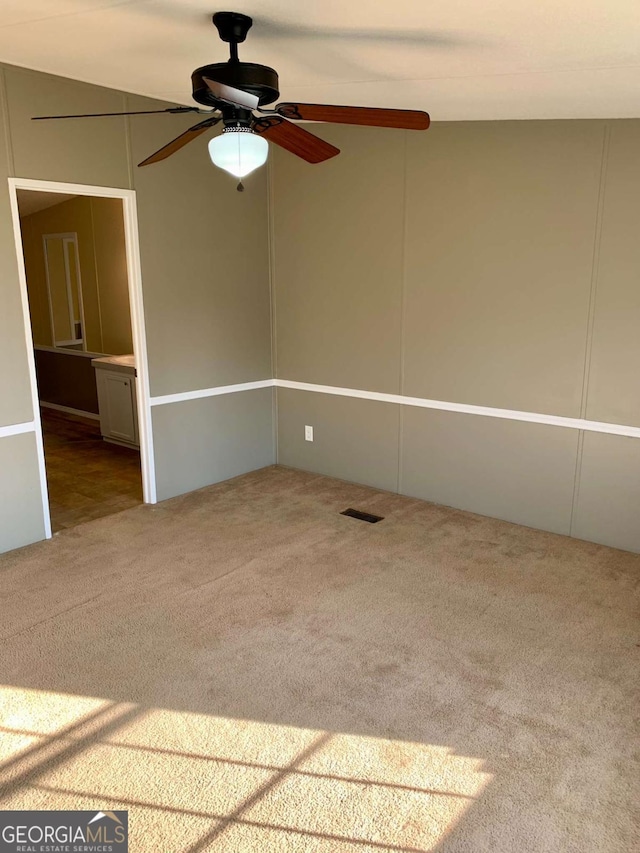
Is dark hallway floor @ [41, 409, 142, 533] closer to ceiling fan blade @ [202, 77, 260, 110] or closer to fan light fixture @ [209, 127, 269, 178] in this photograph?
fan light fixture @ [209, 127, 269, 178]

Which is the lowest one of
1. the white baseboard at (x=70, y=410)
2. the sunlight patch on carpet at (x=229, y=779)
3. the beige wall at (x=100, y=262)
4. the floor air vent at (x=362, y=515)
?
the sunlight patch on carpet at (x=229, y=779)

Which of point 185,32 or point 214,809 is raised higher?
point 185,32

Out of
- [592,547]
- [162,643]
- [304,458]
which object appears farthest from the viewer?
[304,458]

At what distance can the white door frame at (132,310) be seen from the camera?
142 inches

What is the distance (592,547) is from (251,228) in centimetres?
326

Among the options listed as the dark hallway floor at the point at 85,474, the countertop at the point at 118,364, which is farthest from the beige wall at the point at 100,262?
the dark hallway floor at the point at 85,474

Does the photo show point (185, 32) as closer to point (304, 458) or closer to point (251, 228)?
point (251, 228)

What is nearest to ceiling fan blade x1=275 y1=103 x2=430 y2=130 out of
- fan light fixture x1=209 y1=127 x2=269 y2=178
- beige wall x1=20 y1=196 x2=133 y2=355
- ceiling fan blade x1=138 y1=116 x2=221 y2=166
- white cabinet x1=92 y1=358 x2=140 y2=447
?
fan light fixture x1=209 y1=127 x2=269 y2=178

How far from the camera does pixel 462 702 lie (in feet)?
8.14

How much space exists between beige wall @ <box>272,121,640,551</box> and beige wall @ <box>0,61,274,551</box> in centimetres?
35

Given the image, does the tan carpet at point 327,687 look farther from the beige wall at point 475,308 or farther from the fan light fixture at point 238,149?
the fan light fixture at point 238,149

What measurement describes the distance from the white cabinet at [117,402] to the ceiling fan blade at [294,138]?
11.1 ft

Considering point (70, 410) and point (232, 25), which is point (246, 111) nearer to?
point (232, 25)

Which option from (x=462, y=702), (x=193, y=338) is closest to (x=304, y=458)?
(x=193, y=338)
